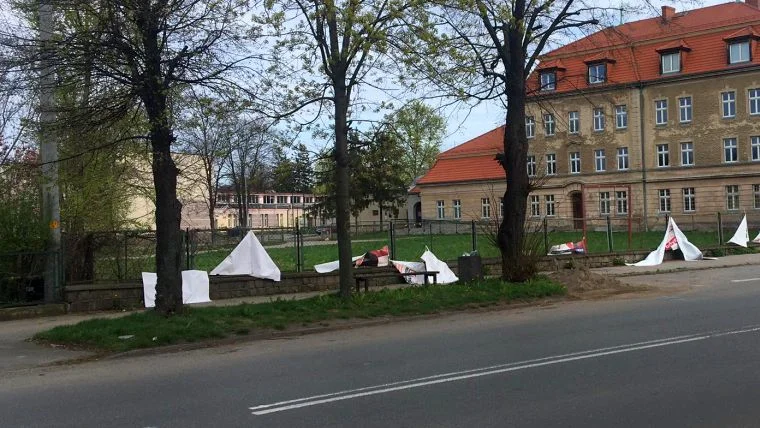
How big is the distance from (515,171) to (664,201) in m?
45.8

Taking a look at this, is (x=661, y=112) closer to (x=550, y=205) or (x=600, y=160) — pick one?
(x=600, y=160)

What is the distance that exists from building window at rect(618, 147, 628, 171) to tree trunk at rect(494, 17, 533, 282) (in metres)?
46.5

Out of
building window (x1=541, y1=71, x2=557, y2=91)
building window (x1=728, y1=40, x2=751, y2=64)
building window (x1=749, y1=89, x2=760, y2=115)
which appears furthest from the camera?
building window (x1=749, y1=89, x2=760, y2=115)

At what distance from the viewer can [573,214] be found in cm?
6325

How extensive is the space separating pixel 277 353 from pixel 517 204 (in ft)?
30.4

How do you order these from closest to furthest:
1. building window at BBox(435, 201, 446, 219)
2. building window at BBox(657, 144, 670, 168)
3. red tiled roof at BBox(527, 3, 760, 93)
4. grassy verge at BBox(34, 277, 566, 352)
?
1. grassy verge at BBox(34, 277, 566, 352)
2. red tiled roof at BBox(527, 3, 760, 93)
3. building window at BBox(657, 144, 670, 168)
4. building window at BBox(435, 201, 446, 219)

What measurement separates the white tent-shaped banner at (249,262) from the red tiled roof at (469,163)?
51.1 m

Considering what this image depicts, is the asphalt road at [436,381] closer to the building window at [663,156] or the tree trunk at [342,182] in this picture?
→ the tree trunk at [342,182]

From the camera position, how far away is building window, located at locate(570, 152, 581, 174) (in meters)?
63.6

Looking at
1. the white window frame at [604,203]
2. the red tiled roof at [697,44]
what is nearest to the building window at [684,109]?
the red tiled roof at [697,44]

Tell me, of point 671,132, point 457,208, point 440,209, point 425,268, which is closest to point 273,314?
point 425,268

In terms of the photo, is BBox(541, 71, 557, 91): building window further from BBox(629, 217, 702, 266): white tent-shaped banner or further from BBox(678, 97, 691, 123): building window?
BBox(678, 97, 691, 123): building window

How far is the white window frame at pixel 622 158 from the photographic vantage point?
60938 millimetres

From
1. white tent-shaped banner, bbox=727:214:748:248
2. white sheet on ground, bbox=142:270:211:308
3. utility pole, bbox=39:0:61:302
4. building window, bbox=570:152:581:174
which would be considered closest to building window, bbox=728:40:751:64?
building window, bbox=570:152:581:174
